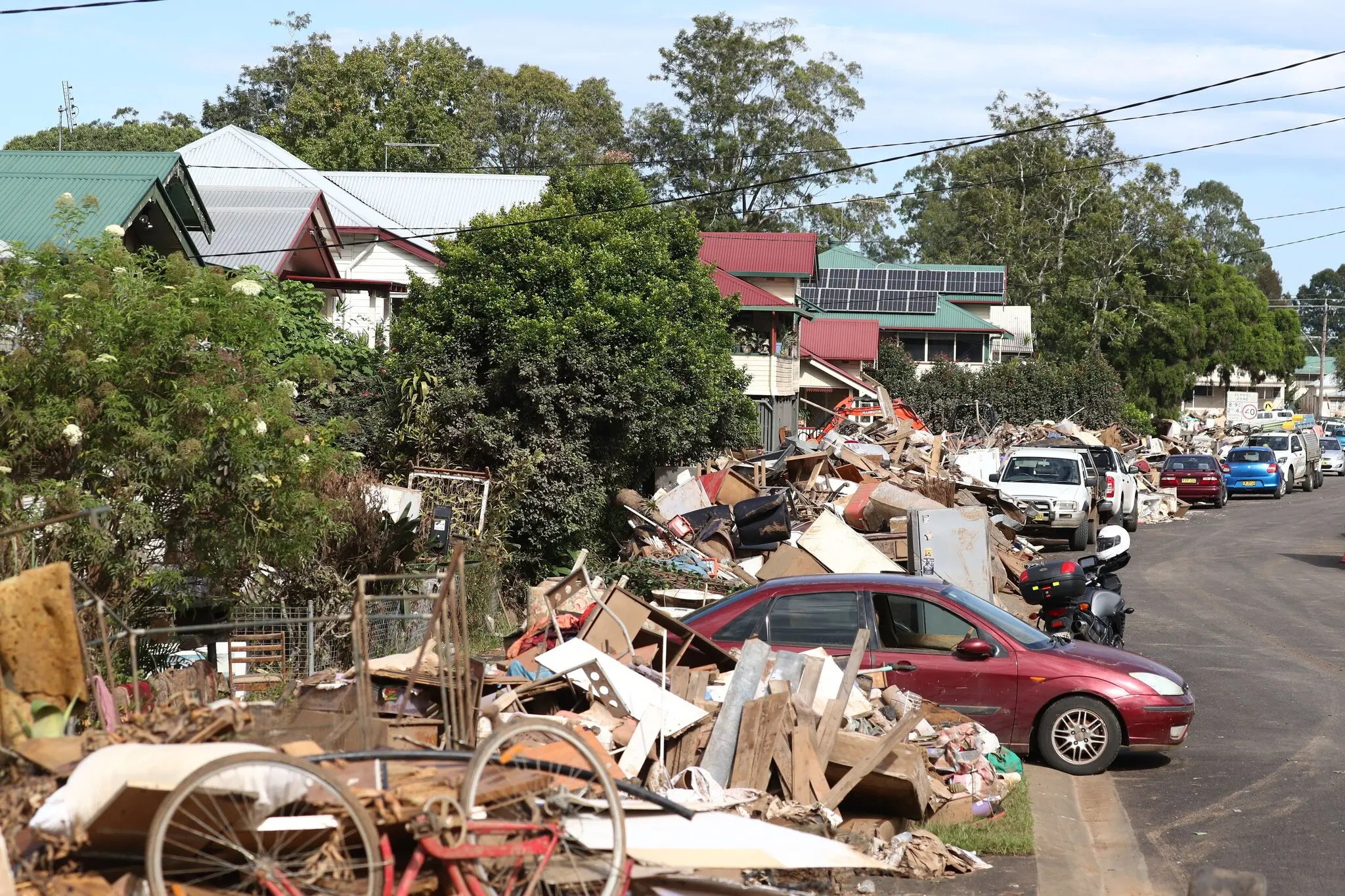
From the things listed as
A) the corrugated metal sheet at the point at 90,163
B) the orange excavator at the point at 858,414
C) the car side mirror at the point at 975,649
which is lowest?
the car side mirror at the point at 975,649

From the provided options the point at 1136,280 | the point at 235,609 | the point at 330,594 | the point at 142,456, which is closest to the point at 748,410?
the point at 330,594

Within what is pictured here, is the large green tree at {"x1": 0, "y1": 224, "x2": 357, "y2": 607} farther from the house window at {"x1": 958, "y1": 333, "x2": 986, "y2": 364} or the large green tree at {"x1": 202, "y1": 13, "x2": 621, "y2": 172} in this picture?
the house window at {"x1": 958, "y1": 333, "x2": 986, "y2": 364}

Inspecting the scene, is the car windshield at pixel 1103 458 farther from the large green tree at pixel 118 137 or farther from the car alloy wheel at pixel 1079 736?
the large green tree at pixel 118 137

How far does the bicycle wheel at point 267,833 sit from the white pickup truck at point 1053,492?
830 inches

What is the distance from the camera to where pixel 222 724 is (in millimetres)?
5574

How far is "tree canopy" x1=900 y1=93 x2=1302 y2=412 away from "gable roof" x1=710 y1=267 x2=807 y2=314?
1020 inches

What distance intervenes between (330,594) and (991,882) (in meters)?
8.25

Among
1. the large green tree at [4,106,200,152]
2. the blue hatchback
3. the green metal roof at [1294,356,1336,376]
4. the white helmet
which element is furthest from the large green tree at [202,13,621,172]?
the green metal roof at [1294,356,1336,376]

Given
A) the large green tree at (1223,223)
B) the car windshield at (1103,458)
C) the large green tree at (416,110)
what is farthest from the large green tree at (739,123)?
the large green tree at (1223,223)

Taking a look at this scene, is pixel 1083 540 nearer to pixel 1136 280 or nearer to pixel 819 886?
pixel 819 886

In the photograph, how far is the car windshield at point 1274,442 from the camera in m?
43.2

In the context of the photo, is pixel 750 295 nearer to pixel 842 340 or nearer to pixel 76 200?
pixel 842 340

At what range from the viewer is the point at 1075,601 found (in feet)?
45.1

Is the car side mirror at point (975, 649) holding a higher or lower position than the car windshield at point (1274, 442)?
lower
